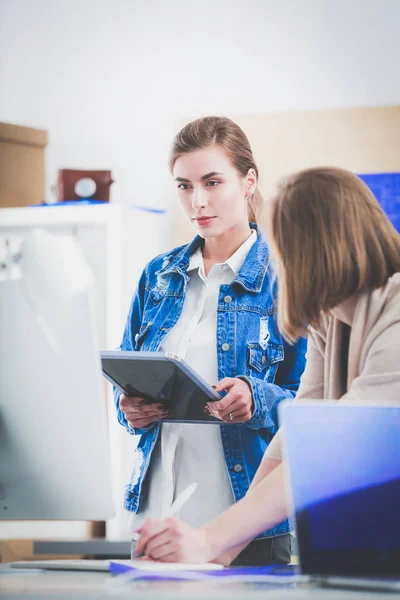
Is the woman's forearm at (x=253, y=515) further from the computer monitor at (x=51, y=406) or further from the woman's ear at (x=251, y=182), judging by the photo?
the woman's ear at (x=251, y=182)

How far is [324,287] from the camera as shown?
1.10 metres

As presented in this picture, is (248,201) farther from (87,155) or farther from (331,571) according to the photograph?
(87,155)

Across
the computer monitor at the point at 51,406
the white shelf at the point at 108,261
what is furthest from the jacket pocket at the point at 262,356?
the white shelf at the point at 108,261

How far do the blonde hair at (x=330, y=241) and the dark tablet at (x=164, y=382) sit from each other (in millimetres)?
271

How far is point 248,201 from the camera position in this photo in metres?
1.81

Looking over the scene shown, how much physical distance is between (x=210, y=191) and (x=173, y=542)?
2.73 feet

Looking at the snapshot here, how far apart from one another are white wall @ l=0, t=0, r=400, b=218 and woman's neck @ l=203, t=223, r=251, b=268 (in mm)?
1588

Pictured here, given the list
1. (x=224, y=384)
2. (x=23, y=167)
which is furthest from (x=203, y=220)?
(x=23, y=167)

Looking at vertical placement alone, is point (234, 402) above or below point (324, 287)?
below

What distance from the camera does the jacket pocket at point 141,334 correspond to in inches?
65.9

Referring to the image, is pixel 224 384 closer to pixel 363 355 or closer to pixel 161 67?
pixel 363 355

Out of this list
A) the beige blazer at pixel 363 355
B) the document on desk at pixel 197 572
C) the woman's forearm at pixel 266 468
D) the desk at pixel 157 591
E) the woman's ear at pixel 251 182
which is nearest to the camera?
the desk at pixel 157 591

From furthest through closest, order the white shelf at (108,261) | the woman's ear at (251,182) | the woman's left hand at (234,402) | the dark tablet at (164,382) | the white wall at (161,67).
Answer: the white wall at (161,67) → the white shelf at (108,261) → the woman's ear at (251,182) → the woman's left hand at (234,402) → the dark tablet at (164,382)

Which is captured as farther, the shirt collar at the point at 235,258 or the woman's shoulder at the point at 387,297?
the shirt collar at the point at 235,258
